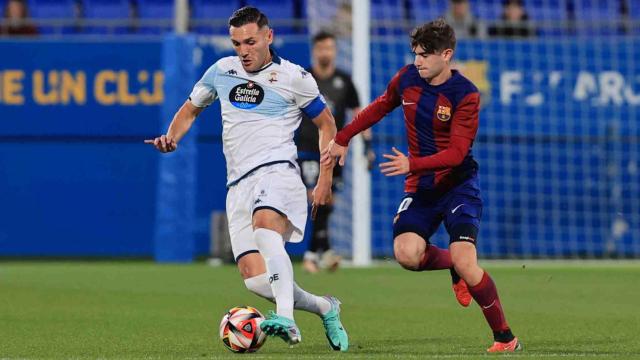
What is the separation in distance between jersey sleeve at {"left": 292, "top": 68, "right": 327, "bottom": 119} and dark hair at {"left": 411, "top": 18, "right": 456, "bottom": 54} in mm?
609

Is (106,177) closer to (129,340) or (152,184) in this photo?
(152,184)

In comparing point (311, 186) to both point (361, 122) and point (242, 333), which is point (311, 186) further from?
point (242, 333)

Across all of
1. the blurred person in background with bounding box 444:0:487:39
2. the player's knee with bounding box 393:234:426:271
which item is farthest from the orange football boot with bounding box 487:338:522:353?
the blurred person in background with bounding box 444:0:487:39

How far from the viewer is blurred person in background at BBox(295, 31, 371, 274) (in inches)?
545

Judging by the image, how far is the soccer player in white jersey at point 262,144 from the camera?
7.40 meters

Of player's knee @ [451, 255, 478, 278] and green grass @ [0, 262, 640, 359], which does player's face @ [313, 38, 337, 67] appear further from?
player's knee @ [451, 255, 478, 278]

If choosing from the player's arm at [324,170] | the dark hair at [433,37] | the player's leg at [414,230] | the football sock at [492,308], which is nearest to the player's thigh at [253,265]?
the player's arm at [324,170]

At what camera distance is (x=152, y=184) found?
16.9 meters

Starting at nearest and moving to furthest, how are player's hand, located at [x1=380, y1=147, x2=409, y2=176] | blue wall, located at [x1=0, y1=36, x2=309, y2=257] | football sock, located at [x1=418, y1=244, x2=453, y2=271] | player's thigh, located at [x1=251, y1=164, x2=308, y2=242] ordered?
1. player's hand, located at [x1=380, y1=147, x2=409, y2=176]
2. player's thigh, located at [x1=251, y1=164, x2=308, y2=242]
3. football sock, located at [x1=418, y1=244, x2=453, y2=271]
4. blue wall, located at [x1=0, y1=36, x2=309, y2=257]

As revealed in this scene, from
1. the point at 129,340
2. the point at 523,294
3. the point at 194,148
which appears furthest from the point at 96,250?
the point at 129,340

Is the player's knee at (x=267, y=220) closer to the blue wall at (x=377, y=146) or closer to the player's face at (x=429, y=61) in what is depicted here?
the player's face at (x=429, y=61)

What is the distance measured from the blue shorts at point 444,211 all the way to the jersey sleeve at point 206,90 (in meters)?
1.22

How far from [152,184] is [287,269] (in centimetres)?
991

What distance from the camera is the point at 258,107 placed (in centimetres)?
758
